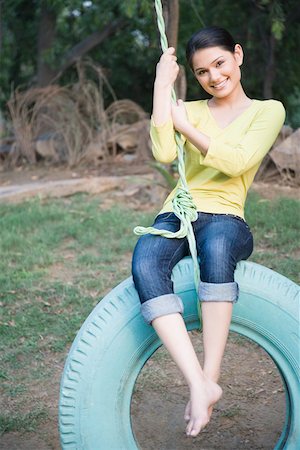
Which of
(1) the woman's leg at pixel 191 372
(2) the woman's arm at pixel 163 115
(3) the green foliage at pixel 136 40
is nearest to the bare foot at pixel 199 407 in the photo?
(1) the woman's leg at pixel 191 372

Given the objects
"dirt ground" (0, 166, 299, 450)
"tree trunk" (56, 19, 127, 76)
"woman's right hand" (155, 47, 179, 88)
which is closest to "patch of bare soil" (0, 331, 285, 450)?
"dirt ground" (0, 166, 299, 450)

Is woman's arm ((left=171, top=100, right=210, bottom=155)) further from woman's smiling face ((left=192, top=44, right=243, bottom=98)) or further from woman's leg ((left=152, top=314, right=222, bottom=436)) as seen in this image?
woman's leg ((left=152, top=314, right=222, bottom=436))

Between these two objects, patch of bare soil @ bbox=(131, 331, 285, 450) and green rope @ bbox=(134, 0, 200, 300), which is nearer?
green rope @ bbox=(134, 0, 200, 300)

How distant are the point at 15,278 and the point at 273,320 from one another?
98.5 inches

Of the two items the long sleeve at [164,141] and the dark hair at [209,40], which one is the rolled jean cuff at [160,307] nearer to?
the long sleeve at [164,141]

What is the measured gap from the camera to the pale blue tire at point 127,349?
92.0 inches

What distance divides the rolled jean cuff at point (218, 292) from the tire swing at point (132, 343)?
106 mm

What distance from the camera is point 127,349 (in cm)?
238

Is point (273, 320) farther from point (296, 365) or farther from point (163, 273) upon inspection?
point (163, 273)

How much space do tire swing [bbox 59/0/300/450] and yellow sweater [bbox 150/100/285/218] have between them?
9 centimetres

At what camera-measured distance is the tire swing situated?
2.34 m

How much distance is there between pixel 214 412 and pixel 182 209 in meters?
1.12

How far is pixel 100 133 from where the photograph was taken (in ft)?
25.7

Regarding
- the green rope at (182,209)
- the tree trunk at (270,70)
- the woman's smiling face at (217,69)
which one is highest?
the woman's smiling face at (217,69)
